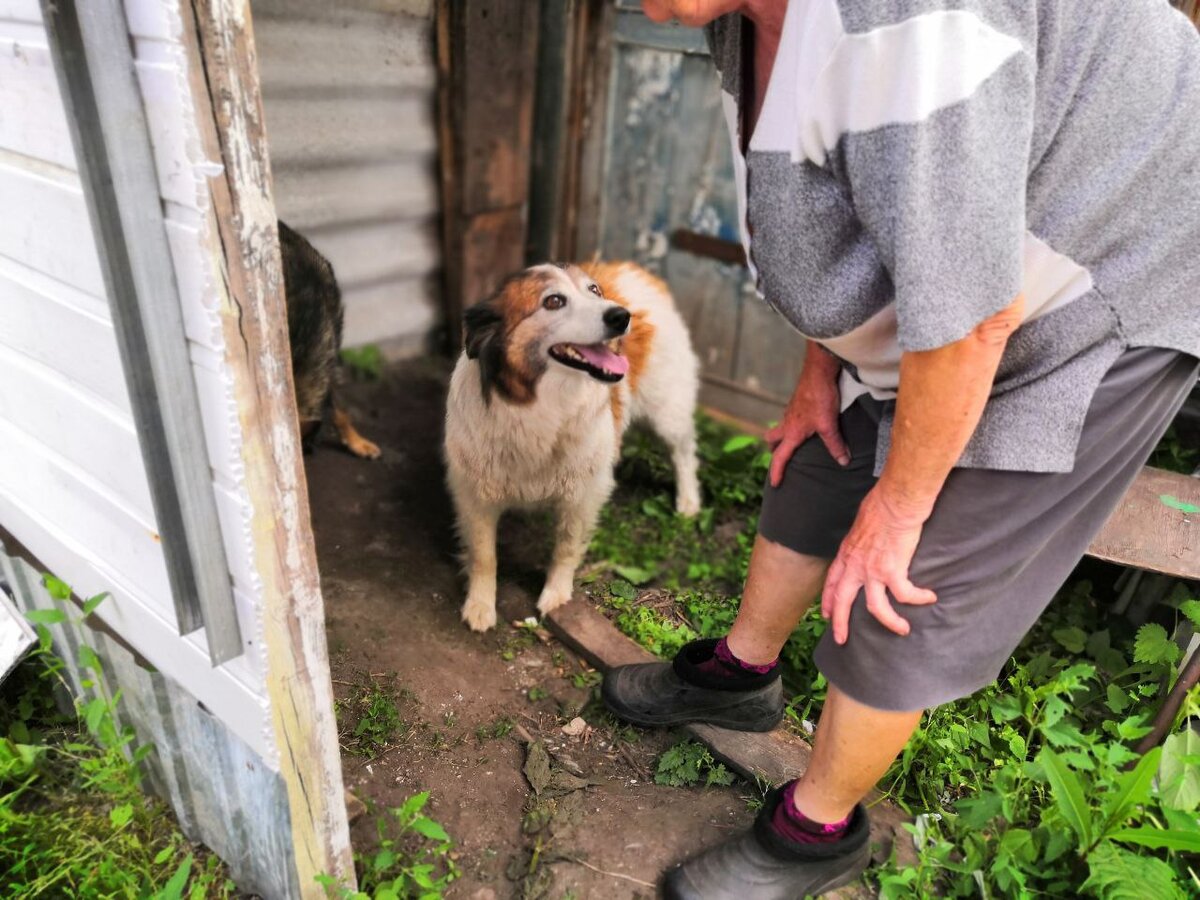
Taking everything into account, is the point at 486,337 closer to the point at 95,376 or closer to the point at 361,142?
the point at 95,376

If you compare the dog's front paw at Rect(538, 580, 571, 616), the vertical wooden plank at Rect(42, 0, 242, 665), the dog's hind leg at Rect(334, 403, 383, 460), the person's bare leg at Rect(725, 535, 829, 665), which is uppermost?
the vertical wooden plank at Rect(42, 0, 242, 665)

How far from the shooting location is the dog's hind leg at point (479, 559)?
2.84 m

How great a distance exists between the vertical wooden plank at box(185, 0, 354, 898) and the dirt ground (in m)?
0.42

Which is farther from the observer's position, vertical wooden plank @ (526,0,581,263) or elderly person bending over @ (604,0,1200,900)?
→ vertical wooden plank @ (526,0,581,263)

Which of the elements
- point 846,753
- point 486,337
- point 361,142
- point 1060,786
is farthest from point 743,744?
point 361,142

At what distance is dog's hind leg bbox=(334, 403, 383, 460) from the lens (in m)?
3.70

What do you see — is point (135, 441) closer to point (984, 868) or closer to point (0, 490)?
point (0, 490)

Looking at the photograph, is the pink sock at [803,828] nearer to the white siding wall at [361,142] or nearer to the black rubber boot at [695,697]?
the black rubber boot at [695,697]

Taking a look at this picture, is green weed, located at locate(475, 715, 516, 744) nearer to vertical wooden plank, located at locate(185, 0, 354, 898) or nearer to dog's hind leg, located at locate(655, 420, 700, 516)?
vertical wooden plank, located at locate(185, 0, 354, 898)

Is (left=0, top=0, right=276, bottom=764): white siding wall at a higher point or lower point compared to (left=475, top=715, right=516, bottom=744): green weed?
higher

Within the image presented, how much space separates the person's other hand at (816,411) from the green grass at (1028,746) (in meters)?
0.87

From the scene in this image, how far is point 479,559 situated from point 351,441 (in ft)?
3.81

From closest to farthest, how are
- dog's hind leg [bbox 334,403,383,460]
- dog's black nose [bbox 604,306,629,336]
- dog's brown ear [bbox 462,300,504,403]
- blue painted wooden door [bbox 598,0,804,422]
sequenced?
dog's black nose [bbox 604,306,629,336]
dog's brown ear [bbox 462,300,504,403]
dog's hind leg [bbox 334,403,383,460]
blue painted wooden door [bbox 598,0,804,422]

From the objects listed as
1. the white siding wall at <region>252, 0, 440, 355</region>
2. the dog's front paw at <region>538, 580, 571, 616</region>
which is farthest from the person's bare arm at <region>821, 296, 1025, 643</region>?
the white siding wall at <region>252, 0, 440, 355</region>
